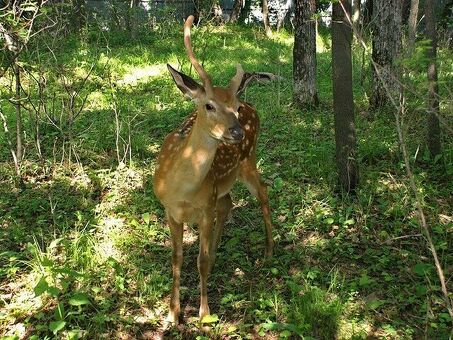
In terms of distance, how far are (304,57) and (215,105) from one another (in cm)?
449

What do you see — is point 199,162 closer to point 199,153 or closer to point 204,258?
point 199,153

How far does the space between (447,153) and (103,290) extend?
3848mm

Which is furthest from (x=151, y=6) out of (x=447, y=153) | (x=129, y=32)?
(x=447, y=153)

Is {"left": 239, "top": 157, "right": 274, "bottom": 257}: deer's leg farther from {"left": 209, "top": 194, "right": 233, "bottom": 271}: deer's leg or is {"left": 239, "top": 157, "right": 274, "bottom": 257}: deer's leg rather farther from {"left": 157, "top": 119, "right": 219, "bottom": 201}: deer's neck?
{"left": 157, "top": 119, "right": 219, "bottom": 201}: deer's neck

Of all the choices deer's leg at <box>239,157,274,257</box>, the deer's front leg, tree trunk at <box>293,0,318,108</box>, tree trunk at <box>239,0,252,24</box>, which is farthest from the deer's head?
tree trunk at <box>239,0,252,24</box>

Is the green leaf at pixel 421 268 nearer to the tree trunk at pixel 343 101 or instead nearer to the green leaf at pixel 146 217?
the tree trunk at pixel 343 101

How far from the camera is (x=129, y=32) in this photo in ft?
41.1

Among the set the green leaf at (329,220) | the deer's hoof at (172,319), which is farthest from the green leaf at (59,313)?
the green leaf at (329,220)

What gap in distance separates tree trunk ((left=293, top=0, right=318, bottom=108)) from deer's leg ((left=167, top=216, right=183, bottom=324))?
4313mm

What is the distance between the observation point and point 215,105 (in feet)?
10.9

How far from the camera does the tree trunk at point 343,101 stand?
4.73 metres

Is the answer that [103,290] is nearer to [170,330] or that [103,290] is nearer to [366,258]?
[170,330]

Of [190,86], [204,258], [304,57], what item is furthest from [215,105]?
[304,57]

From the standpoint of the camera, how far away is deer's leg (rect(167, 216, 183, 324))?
11.9 ft
